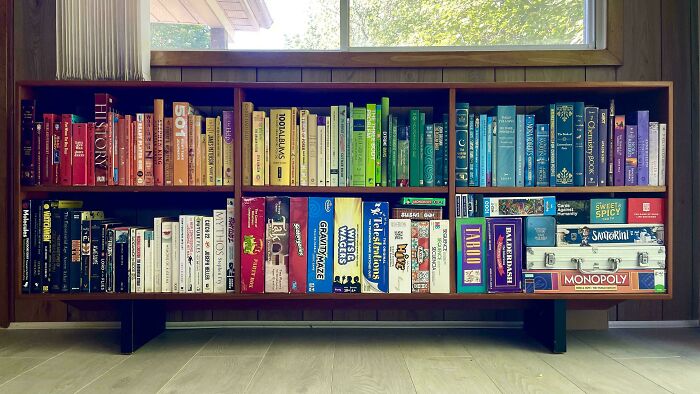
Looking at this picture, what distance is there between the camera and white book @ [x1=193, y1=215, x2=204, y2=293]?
1.52 m

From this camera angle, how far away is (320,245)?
152 centimetres

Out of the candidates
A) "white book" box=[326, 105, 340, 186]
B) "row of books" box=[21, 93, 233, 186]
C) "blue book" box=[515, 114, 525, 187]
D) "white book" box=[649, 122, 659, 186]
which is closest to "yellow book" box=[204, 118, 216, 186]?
"row of books" box=[21, 93, 233, 186]

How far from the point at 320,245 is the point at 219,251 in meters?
0.32

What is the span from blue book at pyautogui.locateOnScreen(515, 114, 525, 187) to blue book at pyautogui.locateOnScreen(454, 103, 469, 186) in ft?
0.52

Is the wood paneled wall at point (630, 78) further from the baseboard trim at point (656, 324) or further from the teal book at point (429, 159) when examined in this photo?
the teal book at point (429, 159)

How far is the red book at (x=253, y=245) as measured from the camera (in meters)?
1.51

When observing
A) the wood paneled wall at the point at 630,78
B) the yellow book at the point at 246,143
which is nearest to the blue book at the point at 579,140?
the wood paneled wall at the point at 630,78

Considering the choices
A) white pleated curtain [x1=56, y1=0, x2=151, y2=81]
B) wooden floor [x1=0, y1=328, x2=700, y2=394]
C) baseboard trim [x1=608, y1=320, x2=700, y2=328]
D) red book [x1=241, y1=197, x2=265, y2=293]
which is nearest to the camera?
wooden floor [x1=0, y1=328, x2=700, y2=394]

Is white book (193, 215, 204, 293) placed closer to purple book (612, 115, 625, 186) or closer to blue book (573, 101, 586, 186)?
blue book (573, 101, 586, 186)

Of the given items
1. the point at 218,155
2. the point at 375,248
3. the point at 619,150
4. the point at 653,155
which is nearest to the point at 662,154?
the point at 653,155

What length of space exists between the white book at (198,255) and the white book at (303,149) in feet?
1.15

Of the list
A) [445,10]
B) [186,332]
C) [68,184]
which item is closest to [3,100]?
[68,184]

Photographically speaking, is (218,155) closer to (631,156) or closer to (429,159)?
(429,159)

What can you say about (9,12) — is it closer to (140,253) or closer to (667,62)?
(140,253)
